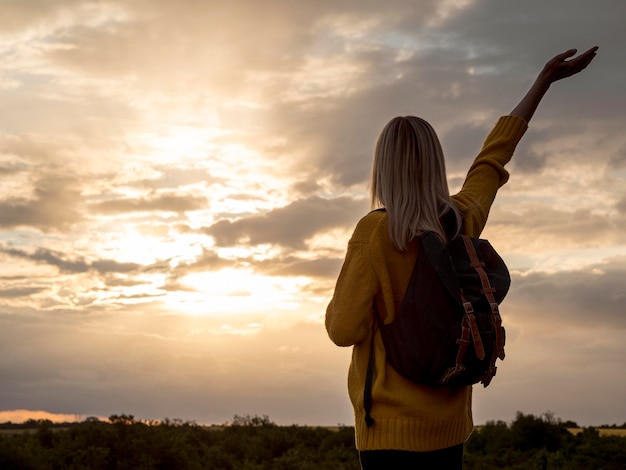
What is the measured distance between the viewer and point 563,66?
4797 mm

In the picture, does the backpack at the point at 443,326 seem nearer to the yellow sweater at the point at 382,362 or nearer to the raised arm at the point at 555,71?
the yellow sweater at the point at 382,362

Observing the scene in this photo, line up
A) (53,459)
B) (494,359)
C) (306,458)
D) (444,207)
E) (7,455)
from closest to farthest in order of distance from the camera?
(494,359) → (444,207) → (7,455) → (53,459) → (306,458)

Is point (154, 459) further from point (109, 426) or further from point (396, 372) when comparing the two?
point (396, 372)

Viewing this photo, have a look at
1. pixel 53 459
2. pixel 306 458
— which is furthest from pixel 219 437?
pixel 53 459

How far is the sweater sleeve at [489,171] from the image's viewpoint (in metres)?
4.07

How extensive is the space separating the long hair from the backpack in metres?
0.11

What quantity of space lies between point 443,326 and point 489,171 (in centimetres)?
145

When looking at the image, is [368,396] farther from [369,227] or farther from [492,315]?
[369,227]

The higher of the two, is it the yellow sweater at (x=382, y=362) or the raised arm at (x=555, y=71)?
the raised arm at (x=555, y=71)

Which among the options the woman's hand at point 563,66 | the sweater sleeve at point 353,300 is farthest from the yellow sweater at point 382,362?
the woman's hand at point 563,66

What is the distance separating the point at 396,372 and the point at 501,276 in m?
0.66

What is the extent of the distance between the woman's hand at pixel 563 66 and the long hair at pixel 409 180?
5.13 feet

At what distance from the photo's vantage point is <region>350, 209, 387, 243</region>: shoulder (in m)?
3.44

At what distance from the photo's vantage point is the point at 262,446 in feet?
44.5
